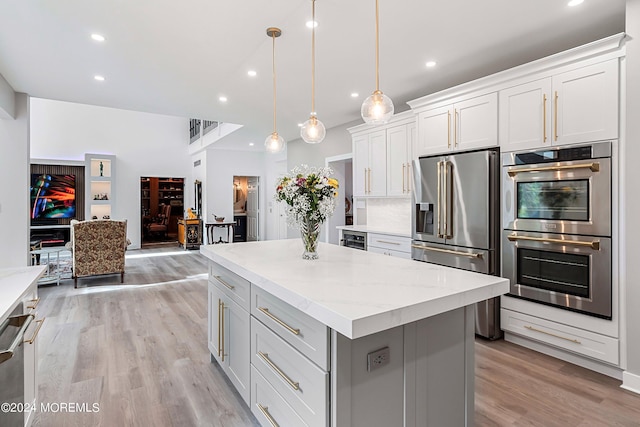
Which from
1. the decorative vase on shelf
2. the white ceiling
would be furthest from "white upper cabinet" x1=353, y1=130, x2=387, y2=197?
the decorative vase on shelf

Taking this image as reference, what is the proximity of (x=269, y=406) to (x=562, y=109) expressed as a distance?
3032 mm

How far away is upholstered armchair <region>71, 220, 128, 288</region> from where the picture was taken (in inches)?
207

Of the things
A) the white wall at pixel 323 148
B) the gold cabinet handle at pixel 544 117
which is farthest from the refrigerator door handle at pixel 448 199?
the white wall at pixel 323 148

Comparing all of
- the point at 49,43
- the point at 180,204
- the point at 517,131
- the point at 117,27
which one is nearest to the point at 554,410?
the point at 517,131

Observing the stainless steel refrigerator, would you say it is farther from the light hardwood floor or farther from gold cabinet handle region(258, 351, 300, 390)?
gold cabinet handle region(258, 351, 300, 390)

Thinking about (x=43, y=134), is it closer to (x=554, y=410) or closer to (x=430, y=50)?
(x=430, y=50)

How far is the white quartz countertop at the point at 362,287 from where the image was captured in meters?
1.19

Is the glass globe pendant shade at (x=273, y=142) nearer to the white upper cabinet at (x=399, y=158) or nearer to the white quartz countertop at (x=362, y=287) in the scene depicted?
the white quartz countertop at (x=362, y=287)

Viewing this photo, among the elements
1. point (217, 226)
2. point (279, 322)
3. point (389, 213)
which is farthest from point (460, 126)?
point (217, 226)

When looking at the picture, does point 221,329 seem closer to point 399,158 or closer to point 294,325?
point 294,325

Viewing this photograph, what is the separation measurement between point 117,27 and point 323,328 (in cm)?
301

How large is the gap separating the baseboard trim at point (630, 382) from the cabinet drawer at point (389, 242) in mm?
2066

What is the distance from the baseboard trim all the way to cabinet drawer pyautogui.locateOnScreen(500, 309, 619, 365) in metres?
0.10

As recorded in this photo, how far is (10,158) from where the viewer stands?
4359 mm
